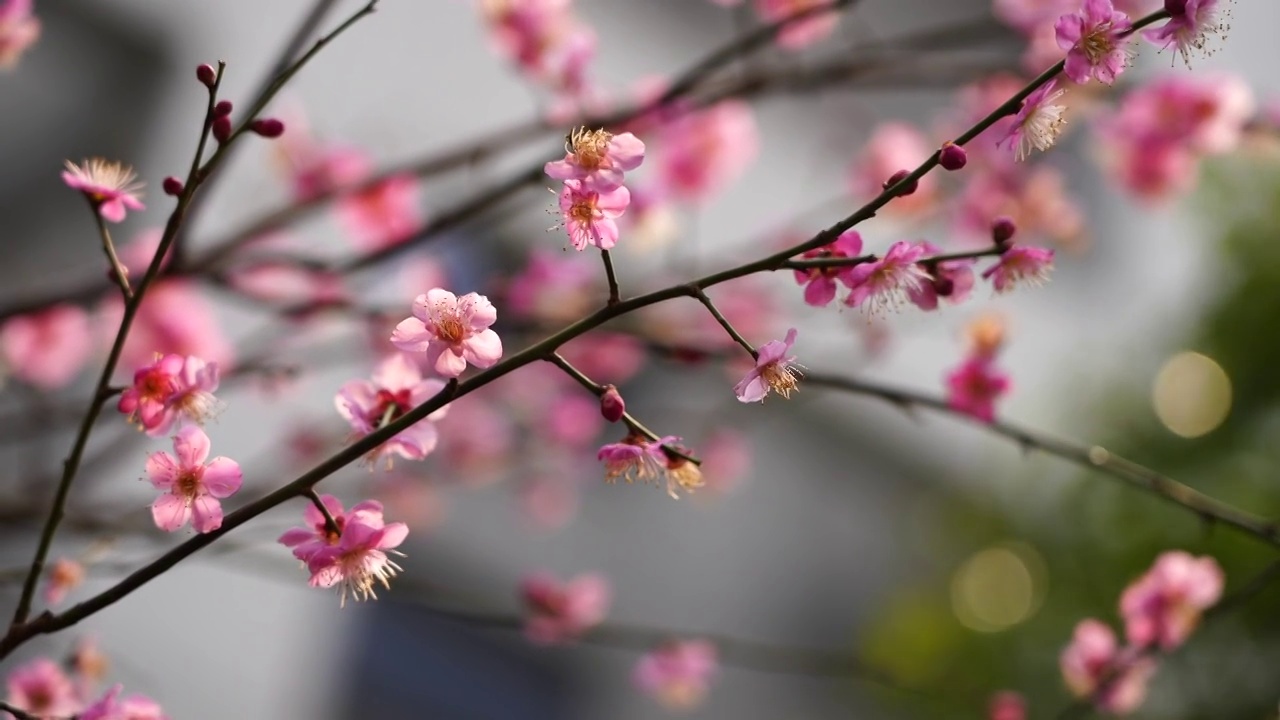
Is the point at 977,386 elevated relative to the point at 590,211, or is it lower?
elevated

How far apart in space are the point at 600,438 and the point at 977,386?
168cm

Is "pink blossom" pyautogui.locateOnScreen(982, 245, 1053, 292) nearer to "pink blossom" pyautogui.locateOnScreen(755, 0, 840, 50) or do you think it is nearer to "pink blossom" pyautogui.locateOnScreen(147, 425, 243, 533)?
"pink blossom" pyautogui.locateOnScreen(147, 425, 243, 533)

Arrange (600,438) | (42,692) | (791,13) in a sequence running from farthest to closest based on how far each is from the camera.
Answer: (600,438), (791,13), (42,692)

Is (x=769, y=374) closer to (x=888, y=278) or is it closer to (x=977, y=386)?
(x=888, y=278)

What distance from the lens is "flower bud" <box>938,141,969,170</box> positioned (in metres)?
0.39

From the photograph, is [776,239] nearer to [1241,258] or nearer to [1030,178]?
[1030,178]

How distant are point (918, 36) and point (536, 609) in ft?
1.77

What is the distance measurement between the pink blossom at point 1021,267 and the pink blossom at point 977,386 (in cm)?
21

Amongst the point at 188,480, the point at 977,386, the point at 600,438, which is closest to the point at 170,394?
the point at 188,480

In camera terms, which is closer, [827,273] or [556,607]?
[827,273]

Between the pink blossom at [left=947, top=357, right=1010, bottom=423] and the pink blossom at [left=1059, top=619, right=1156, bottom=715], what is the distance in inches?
8.9

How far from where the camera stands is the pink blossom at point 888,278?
0.42 metres

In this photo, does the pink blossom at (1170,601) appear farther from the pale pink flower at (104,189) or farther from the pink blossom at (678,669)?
the pale pink flower at (104,189)

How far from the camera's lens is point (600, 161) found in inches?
15.5
